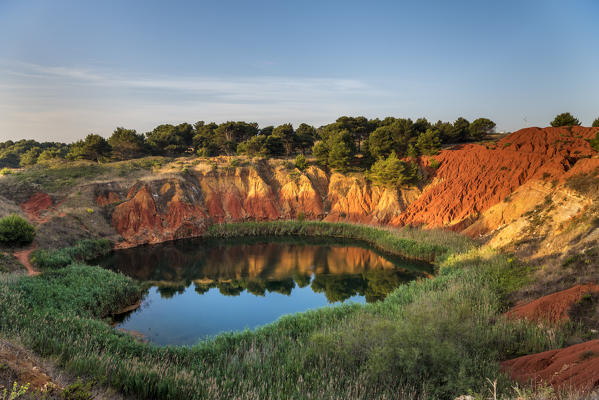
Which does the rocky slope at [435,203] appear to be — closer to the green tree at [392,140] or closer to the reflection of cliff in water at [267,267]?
the green tree at [392,140]

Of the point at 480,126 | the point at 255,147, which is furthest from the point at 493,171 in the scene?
the point at 255,147

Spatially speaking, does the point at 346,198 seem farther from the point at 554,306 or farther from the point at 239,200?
the point at 554,306

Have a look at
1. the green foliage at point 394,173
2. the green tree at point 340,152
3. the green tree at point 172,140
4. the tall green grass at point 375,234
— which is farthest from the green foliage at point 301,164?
the green tree at point 172,140

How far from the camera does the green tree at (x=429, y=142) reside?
42.1 metres

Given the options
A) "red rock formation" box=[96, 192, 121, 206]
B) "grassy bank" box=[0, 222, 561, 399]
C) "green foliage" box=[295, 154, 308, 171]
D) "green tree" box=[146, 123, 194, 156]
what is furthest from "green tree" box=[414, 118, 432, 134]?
"red rock formation" box=[96, 192, 121, 206]

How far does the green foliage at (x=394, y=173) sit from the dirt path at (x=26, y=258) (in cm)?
3462

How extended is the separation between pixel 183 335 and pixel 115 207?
24331 millimetres

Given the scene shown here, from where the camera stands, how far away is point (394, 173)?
129 feet

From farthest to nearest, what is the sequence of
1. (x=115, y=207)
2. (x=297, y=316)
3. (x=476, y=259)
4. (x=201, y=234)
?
(x=201, y=234)
(x=115, y=207)
(x=476, y=259)
(x=297, y=316)

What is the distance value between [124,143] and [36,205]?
21615mm

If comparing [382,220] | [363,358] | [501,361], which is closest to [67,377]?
[363,358]

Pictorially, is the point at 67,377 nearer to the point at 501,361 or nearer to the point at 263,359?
the point at 263,359

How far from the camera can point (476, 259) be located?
66.1 feet

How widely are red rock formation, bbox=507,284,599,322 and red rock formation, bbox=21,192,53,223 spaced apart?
35.0 m
